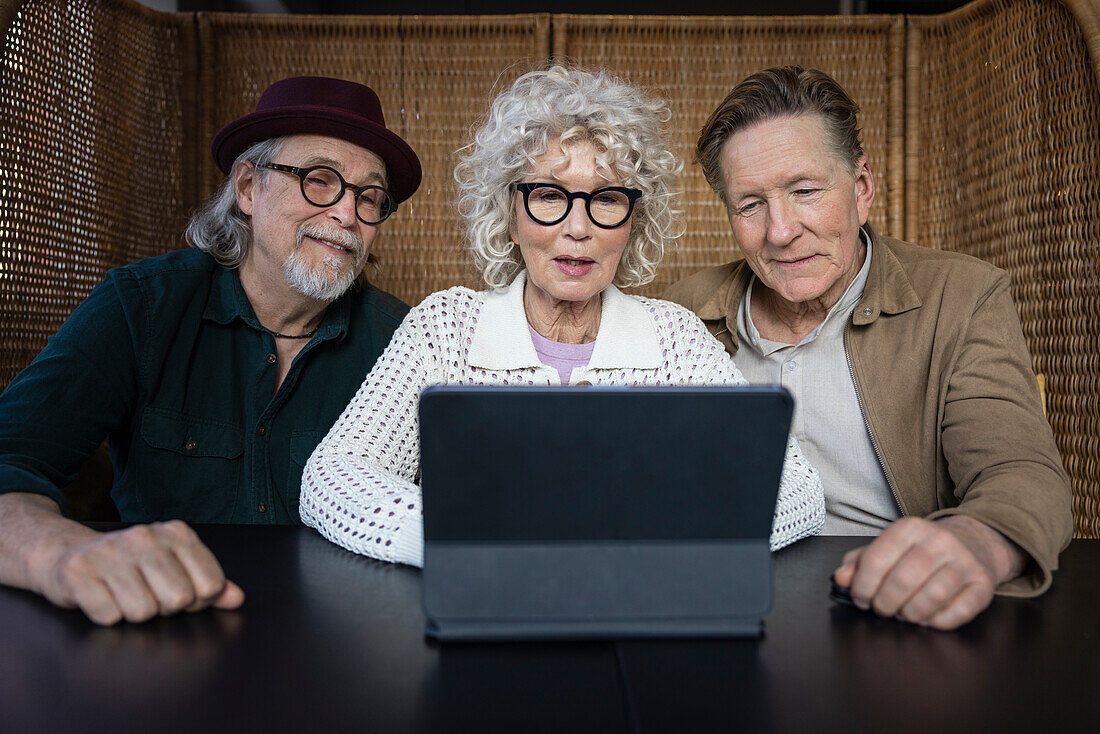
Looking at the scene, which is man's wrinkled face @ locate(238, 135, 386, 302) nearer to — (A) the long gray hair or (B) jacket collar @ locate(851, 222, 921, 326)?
(A) the long gray hair

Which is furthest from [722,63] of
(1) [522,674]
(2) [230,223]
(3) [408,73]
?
(1) [522,674]

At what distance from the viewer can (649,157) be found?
1.79 m

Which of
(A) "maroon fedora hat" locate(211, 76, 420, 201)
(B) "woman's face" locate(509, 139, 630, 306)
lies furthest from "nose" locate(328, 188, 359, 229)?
(B) "woman's face" locate(509, 139, 630, 306)

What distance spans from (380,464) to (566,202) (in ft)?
2.12

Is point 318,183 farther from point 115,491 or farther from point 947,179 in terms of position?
point 947,179

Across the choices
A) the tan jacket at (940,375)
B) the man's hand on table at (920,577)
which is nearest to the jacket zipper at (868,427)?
the tan jacket at (940,375)

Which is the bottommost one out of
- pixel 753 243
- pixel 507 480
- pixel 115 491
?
pixel 115 491

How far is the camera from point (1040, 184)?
221 centimetres

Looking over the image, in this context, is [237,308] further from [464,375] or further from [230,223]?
[464,375]

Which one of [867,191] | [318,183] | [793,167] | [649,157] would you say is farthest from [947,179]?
[318,183]

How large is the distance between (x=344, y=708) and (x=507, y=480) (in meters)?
0.22

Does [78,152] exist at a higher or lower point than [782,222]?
higher

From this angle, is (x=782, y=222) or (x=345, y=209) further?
(x=345, y=209)

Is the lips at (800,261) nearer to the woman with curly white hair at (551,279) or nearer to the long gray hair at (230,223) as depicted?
the woman with curly white hair at (551,279)
